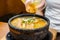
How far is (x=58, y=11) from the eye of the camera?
1323 millimetres

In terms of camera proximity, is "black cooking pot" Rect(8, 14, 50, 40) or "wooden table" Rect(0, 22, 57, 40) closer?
"black cooking pot" Rect(8, 14, 50, 40)

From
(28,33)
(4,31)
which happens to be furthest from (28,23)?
(4,31)

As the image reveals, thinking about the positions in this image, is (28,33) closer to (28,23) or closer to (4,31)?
(28,23)

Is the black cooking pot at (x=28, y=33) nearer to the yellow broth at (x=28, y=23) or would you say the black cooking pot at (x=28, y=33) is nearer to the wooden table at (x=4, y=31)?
the yellow broth at (x=28, y=23)

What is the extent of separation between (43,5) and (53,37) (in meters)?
0.58

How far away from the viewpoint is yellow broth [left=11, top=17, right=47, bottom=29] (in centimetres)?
82

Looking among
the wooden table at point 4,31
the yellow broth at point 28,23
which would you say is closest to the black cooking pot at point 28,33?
the yellow broth at point 28,23

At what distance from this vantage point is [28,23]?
863 mm

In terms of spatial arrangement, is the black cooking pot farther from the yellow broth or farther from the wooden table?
the wooden table

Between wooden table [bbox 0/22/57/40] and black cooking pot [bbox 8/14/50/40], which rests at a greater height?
black cooking pot [bbox 8/14/50/40]

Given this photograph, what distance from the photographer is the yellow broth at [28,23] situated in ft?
2.69

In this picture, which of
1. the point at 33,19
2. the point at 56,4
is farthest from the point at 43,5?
the point at 33,19

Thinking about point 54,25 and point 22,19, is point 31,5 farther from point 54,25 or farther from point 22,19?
point 54,25

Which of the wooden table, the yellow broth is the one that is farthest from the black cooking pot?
the wooden table
